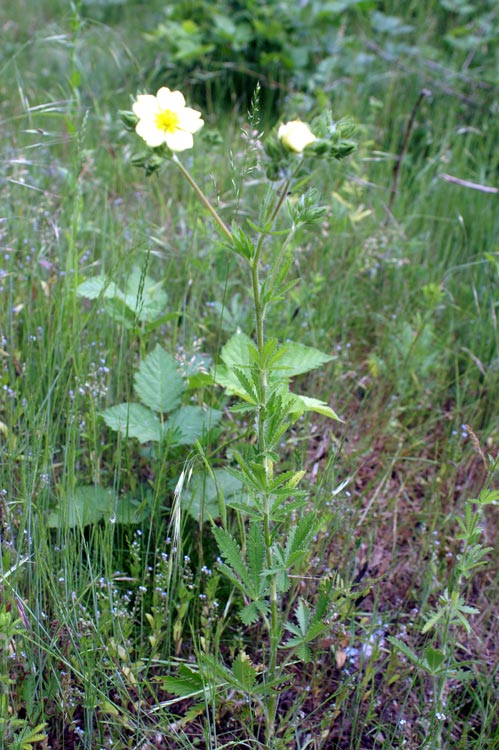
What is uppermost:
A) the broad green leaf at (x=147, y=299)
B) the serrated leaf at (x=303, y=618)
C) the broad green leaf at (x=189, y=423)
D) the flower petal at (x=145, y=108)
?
the flower petal at (x=145, y=108)

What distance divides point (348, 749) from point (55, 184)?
2466 millimetres

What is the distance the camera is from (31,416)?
1714 mm

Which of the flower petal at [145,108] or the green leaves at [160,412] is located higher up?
the flower petal at [145,108]

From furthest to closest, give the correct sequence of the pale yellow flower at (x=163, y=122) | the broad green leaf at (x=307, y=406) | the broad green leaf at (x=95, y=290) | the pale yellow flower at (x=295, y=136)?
1. the broad green leaf at (x=95, y=290)
2. the broad green leaf at (x=307, y=406)
3. the pale yellow flower at (x=163, y=122)
4. the pale yellow flower at (x=295, y=136)

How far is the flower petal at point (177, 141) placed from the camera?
51.9 inches

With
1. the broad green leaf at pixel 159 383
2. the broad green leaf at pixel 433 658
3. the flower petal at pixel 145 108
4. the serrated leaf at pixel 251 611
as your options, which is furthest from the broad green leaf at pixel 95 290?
the broad green leaf at pixel 433 658

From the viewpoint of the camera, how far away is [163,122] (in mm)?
1330

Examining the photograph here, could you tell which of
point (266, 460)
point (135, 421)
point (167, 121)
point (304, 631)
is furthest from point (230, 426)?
point (167, 121)

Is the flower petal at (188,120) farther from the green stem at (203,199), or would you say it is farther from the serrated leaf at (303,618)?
the serrated leaf at (303,618)

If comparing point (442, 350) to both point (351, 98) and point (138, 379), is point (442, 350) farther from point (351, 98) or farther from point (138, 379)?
point (351, 98)

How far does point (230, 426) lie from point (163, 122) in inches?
35.7

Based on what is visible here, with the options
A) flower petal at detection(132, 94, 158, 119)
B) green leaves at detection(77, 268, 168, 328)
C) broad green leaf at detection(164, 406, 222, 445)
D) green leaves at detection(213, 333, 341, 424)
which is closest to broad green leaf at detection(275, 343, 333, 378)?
green leaves at detection(213, 333, 341, 424)

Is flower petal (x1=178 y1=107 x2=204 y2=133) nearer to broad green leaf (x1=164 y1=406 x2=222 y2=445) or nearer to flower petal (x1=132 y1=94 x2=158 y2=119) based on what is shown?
flower petal (x1=132 y1=94 x2=158 y2=119)

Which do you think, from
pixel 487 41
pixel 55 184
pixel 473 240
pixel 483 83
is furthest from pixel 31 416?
pixel 487 41
